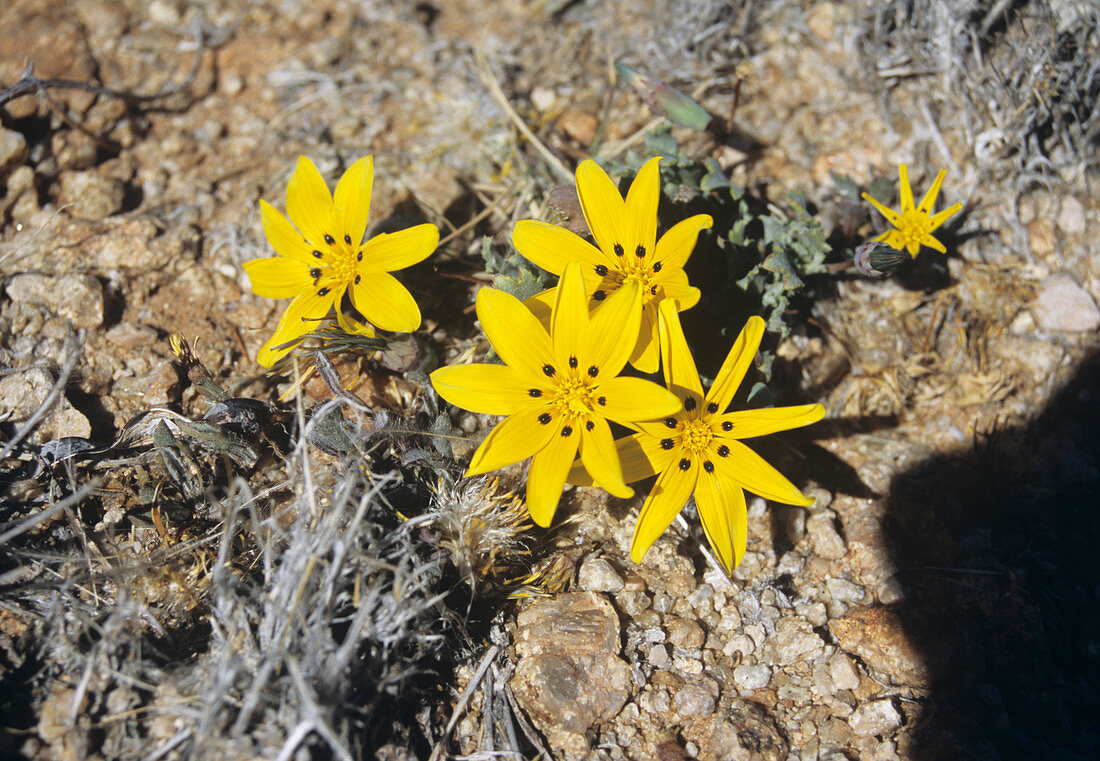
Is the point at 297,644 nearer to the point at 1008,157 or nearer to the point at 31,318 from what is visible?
the point at 31,318

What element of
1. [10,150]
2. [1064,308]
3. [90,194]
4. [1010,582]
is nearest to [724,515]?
[1010,582]

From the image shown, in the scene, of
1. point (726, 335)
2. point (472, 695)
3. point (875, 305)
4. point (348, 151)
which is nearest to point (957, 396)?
point (875, 305)

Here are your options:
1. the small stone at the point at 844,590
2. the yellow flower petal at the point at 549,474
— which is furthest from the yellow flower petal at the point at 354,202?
the small stone at the point at 844,590

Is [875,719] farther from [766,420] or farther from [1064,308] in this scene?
[1064,308]

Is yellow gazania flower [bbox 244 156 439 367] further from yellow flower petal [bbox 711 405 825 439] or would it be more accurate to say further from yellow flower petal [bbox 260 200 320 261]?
yellow flower petal [bbox 711 405 825 439]

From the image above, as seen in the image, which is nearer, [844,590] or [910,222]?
[844,590]

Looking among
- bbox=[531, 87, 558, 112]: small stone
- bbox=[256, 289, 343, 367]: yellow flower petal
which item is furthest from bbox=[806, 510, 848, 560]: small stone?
bbox=[531, 87, 558, 112]: small stone

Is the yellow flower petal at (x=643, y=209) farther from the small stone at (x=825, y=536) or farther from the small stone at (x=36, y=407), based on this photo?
the small stone at (x=36, y=407)
